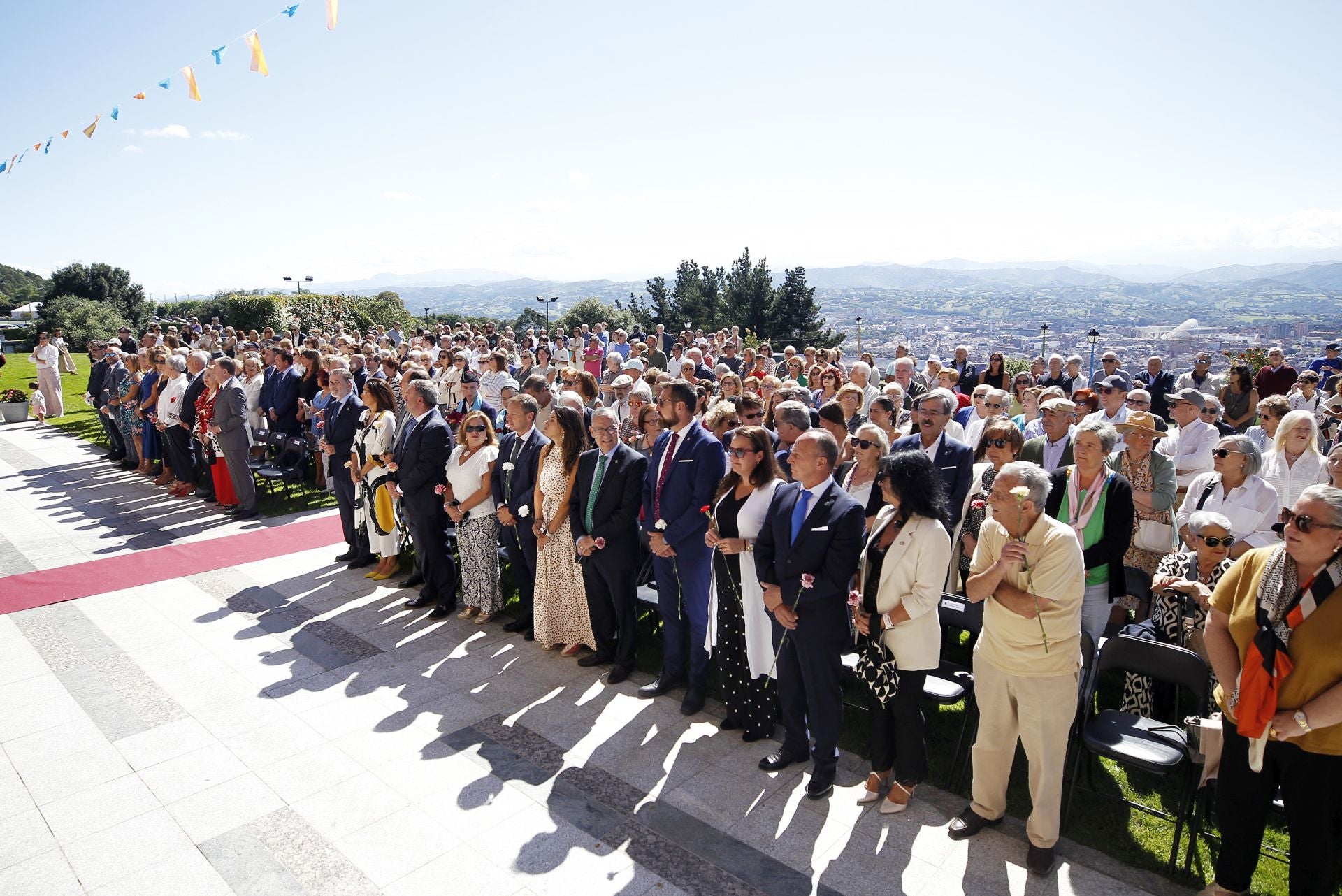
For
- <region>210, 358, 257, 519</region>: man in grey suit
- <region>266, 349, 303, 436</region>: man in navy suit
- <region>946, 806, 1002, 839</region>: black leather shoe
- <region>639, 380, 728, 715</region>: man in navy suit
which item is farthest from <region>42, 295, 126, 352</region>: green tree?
<region>946, 806, 1002, 839</region>: black leather shoe

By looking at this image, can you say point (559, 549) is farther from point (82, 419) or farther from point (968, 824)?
point (82, 419)

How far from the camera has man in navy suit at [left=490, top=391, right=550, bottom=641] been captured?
237 inches

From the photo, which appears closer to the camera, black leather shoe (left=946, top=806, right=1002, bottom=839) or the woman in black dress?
black leather shoe (left=946, top=806, right=1002, bottom=839)

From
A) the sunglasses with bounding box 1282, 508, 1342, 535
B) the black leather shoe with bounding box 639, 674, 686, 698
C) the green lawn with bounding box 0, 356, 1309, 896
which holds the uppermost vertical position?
the sunglasses with bounding box 1282, 508, 1342, 535

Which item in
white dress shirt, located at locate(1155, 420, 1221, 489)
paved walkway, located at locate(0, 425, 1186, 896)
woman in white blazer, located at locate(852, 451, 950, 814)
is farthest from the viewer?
white dress shirt, located at locate(1155, 420, 1221, 489)

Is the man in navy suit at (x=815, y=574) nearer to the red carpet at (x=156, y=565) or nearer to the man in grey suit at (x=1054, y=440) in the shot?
the man in grey suit at (x=1054, y=440)

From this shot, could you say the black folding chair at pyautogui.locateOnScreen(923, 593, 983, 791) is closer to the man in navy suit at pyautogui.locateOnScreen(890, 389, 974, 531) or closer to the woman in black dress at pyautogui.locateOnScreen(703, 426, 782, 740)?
the man in navy suit at pyautogui.locateOnScreen(890, 389, 974, 531)

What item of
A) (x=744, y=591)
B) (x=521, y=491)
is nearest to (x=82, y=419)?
(x=521, y=491)

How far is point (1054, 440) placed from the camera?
5648 millimetres

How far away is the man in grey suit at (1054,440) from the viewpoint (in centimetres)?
544

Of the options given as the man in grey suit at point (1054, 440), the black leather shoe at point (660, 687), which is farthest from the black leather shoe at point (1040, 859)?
the man in grey suit at point (1054, 440)

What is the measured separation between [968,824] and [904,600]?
1.17m

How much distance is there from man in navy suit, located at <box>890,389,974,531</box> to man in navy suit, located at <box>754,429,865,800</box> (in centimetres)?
164

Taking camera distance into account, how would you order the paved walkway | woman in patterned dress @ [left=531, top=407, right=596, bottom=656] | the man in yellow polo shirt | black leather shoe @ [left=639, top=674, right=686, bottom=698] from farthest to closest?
woman in patterned dress @ [left=531, top=407, right=596, bottom=656]
black leather shoe @ [left=639, top=674, right=686, bottom=698]
the paved walkway
the man in yellow polo shirt
